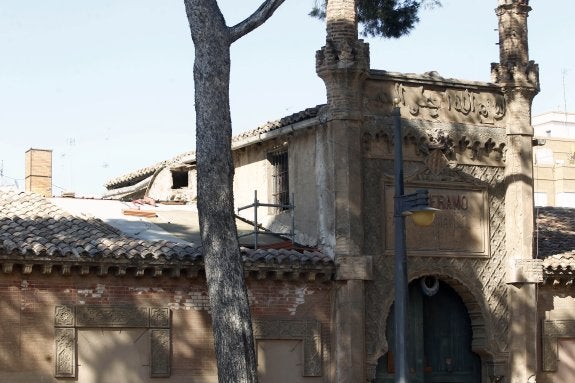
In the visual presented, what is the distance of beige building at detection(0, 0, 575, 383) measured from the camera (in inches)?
873

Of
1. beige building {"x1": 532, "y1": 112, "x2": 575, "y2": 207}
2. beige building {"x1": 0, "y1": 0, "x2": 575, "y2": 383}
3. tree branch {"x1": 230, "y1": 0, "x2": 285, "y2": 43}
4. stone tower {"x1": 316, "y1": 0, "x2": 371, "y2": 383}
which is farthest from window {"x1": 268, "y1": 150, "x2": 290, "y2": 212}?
beige building {"x1": 532, "y1": 112, "x2": 575, "y2": 207}

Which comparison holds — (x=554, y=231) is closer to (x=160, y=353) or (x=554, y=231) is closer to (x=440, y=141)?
(x=440, y=141)

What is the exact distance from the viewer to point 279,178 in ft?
89.0

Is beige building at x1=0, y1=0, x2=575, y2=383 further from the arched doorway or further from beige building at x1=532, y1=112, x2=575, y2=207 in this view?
beige building at x1=532, y1=112, x2=575, y2=207

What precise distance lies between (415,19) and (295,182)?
14.2ft

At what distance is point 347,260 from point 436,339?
292cm

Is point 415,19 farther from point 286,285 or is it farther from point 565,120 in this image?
point 565,120

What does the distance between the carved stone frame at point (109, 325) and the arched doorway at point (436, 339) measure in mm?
4594

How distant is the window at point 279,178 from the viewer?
2684 centimetres

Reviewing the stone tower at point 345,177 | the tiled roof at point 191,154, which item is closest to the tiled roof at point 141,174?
the tiled roof at point 191,154

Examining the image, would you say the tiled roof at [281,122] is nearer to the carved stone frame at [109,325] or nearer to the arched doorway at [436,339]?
the arched doorway at [436,339]

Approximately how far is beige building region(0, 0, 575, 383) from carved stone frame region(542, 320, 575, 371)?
0.09 ft

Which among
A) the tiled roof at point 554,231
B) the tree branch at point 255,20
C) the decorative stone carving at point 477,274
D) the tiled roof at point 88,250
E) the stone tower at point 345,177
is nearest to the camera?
the tree branch at point 255,20

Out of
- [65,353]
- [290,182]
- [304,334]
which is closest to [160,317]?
[65,353]
